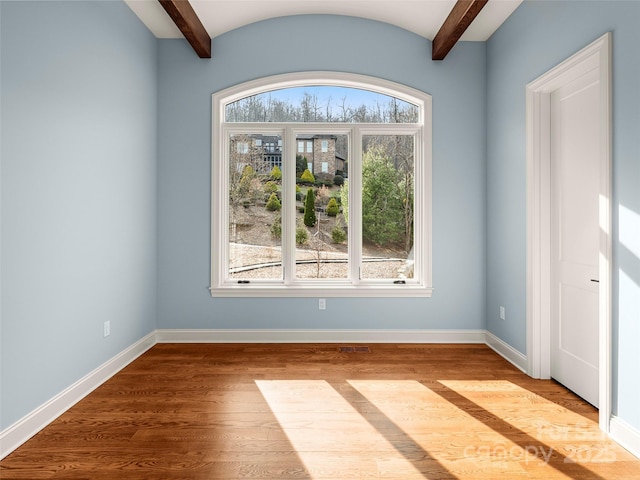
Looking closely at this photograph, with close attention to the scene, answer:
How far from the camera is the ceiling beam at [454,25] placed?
295 centimetres

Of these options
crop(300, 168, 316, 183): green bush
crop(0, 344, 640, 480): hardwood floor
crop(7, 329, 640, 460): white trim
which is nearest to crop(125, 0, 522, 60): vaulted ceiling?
crop(300, 168, 316, 183): green bush

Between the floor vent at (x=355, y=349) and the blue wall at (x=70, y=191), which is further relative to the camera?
the floor vent at (x=355, y=349)

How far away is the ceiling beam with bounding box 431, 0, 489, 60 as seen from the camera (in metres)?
2.95

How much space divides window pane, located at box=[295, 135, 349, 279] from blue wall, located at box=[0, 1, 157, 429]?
1495 millimetres

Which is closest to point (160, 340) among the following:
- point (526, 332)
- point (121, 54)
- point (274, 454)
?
point (274, 454)

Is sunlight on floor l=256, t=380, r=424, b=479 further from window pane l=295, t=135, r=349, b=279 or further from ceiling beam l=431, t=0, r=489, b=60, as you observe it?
ceiling beam l=431, t=0, r=489, b=60

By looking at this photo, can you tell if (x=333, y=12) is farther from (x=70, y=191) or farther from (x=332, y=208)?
(x=70, y=191)

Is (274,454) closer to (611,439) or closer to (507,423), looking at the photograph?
(507,423)

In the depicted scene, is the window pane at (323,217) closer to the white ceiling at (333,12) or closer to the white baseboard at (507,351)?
the white ceiling at (333,12)

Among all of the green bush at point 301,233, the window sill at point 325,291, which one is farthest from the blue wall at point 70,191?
the green bush at point 301,233

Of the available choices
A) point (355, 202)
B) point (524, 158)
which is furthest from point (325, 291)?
point (524, 158)

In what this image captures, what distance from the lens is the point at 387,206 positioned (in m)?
4.00

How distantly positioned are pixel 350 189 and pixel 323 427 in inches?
93.6

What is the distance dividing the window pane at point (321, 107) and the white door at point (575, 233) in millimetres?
1491
